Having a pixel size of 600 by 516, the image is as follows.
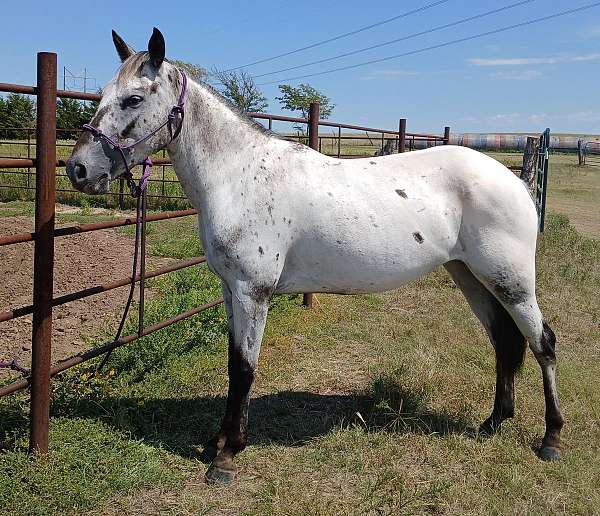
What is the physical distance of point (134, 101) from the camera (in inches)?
108

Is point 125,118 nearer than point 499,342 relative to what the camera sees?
Yes

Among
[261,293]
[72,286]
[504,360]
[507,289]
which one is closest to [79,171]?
[261,293]

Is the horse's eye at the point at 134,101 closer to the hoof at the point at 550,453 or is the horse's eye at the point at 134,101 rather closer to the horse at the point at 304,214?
the horse at the point at 304,214

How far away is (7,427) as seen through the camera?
3.14 metres

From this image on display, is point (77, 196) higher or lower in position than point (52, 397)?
higher

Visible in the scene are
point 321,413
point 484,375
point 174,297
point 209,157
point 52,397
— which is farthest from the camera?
point 174,297

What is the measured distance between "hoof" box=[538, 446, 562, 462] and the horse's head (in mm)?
2706

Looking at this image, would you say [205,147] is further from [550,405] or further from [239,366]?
[550,405]

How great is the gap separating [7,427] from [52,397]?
379 mm

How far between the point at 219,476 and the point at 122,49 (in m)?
2.21

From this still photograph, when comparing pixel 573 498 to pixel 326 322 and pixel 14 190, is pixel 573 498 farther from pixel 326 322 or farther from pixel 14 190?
pixel 14 190

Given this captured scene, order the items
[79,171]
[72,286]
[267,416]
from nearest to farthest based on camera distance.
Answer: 1. [79,171]
2. [267,416]
3. [72,286]

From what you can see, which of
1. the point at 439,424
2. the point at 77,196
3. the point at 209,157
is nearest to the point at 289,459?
the point at 439,424

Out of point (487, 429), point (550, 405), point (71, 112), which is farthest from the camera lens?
point (71, 112)
